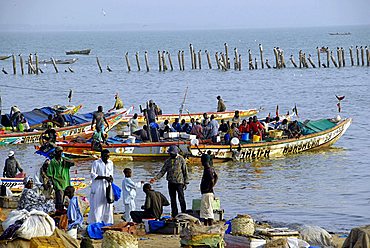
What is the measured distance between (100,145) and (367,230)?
13481 mm

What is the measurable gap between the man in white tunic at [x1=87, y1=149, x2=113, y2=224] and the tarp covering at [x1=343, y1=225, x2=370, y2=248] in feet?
13.8

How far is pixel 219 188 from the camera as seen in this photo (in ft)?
68.0

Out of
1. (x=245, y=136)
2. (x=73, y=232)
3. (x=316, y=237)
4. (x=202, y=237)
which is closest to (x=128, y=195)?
(x=73, y=232)

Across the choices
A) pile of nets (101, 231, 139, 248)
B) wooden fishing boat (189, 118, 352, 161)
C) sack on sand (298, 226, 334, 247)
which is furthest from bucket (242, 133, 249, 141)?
pile of nets (101, 231, 139, 248)

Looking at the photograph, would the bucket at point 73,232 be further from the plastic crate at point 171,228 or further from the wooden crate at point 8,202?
the wooden crate at point 8,202

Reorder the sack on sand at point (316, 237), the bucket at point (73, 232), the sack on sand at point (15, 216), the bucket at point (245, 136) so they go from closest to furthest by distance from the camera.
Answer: the sack on sand at point (15, 216), the bucket at point (73, 232), the sack on sand at point (316, 237), the bucket at point (245, 136)

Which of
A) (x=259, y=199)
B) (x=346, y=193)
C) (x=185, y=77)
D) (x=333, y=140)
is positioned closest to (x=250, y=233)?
(x=259, y=199)

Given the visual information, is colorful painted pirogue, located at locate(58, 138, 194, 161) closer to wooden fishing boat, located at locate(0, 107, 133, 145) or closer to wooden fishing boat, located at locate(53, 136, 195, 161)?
wooden fishing boat, located at locate(53, 136, 195, 161)

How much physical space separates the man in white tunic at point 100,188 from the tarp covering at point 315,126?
1274cm

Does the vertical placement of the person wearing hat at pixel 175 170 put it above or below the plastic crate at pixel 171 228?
above

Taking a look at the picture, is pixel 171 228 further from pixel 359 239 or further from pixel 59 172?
pixel 359 239

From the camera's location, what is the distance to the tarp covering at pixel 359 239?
422 inches

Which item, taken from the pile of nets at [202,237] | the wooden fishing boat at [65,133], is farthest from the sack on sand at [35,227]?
the wooden fishing boat at [65,133]

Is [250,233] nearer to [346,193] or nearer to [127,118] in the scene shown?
[346,193]
